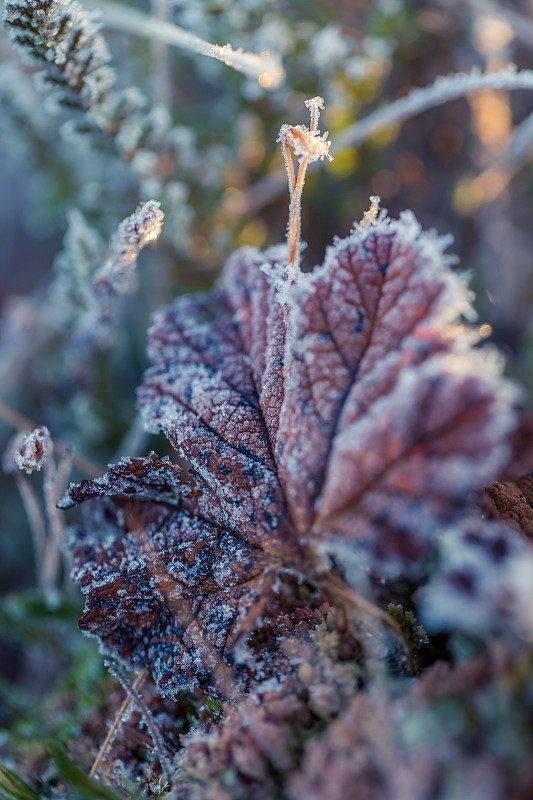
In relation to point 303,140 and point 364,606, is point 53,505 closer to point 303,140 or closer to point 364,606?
point 364,606

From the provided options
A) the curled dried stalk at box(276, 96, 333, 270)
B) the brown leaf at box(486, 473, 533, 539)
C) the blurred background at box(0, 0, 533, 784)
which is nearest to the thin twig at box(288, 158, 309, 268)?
the curled dried stalk at box(276, 96, 333, 270)

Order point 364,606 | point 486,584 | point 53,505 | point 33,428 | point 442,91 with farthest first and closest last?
1. point 442,91
2. point 33,428
3. point 53,505
4. point 364,606
5. point 486,584

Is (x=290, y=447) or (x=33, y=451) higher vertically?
(x=290, y=447)

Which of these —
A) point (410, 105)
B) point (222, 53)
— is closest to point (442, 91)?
point (410, 105)

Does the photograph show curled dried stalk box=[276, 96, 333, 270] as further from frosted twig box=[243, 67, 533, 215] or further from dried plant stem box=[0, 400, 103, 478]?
dried plant stem box=[0, 400, 103, 478]

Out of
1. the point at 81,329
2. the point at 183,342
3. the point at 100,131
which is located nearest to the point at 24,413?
the point at 81,329

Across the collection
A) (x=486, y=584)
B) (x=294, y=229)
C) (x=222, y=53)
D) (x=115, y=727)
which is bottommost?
(x=115, y=727)
